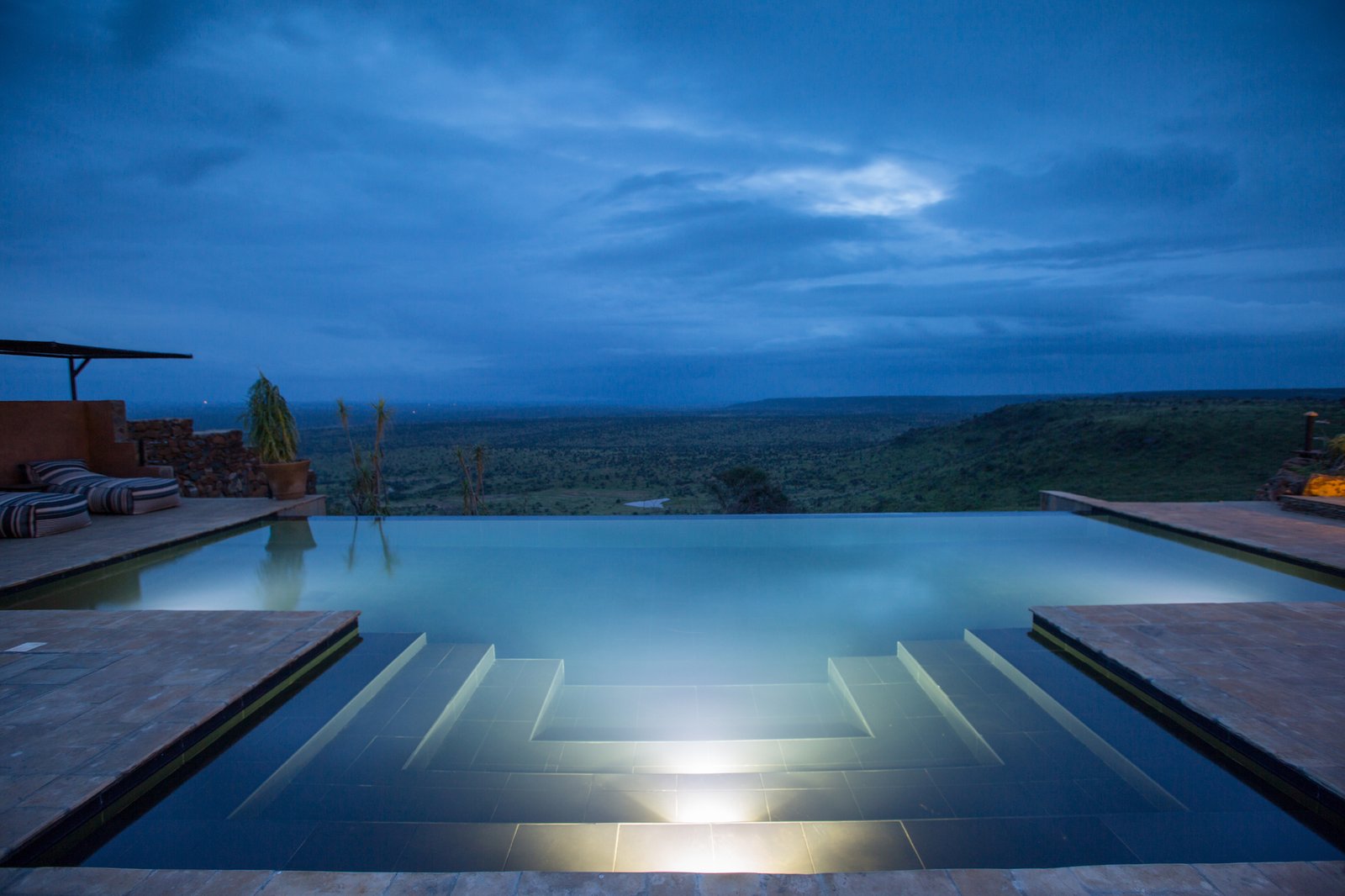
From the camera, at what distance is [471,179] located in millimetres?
15805

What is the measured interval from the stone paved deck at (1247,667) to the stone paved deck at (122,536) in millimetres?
6722

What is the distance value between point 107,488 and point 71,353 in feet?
6.31

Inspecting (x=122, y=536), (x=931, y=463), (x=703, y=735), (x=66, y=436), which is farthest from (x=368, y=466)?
(x=931, y=463)

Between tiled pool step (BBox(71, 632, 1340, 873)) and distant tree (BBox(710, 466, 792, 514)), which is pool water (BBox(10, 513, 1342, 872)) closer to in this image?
tiled pool step (BBox(71, 632, 1340, 873))

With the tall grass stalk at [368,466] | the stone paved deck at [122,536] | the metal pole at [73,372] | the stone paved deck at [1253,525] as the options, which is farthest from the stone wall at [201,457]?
the stone paved deck at [1253,525]

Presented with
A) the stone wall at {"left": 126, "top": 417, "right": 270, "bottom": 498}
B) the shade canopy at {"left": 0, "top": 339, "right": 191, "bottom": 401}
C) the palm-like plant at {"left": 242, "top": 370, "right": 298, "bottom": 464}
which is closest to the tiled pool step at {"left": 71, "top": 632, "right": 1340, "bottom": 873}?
the palm-like plant at {"left": 242, "top": 370, "right": 298, "bottom": 464}

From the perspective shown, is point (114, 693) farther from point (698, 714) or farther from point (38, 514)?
point (38, 514)

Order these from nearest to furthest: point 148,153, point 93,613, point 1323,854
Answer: point 1323,854 < point 93,613 < point 148,153

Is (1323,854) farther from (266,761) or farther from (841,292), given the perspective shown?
(841,292)

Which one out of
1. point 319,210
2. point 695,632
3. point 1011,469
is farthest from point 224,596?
point 1011,469

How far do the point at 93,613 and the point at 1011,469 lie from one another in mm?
21820

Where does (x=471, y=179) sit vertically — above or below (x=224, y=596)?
above

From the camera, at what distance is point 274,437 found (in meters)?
7.40

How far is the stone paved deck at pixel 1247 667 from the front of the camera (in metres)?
2.18
